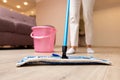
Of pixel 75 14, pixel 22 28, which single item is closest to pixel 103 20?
pixel 22 28

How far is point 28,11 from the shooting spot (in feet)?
31.9

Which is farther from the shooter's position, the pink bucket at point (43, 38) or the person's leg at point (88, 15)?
the pink bucket at point (43, 38)

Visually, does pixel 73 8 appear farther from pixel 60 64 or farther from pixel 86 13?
pixel 60 64

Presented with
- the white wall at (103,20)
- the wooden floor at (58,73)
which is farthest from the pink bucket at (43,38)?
the white wall at (103,20)

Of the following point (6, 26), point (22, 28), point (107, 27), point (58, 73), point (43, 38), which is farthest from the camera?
point (107, 27)

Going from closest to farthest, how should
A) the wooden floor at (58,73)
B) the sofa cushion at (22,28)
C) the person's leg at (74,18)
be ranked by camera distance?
the wooden floor at (58,73) < the person's leg at (74,18) < the sofa cushion at (22,28)

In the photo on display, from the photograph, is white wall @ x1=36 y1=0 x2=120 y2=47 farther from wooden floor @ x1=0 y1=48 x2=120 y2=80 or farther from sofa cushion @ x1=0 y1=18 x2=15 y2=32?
wooden floor @ x1=0 y1=48 x2=120 y2=80

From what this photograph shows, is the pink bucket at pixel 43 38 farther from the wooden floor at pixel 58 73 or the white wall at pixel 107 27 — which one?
the white wall at pixel 107 27

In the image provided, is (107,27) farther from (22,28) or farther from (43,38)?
(43,38)

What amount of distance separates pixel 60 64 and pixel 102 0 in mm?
6257

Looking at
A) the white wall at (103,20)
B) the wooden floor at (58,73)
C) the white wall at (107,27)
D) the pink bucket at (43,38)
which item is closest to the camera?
the wooden floor at (58,73)

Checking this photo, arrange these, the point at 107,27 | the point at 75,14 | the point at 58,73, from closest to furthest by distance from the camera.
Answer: the point at 58,73
the point at 75,14
the point at 107,27

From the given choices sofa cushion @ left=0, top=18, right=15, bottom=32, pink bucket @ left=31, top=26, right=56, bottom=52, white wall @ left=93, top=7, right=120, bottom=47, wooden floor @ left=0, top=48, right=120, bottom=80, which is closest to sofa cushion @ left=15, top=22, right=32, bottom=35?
sofa cushion @ left=0, top=18, right=15, bottom=32

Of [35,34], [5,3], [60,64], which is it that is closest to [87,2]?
[35,34]
